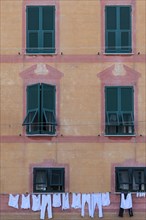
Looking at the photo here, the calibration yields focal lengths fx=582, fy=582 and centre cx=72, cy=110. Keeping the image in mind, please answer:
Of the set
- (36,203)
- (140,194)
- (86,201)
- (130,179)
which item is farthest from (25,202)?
(140,194)

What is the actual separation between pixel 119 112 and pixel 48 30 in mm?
4475

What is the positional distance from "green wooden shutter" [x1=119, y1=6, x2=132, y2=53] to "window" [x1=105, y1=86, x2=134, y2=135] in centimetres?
173

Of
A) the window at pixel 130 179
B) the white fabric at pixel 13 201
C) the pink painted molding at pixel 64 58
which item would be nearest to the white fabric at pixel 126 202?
the window at pixel 130 179

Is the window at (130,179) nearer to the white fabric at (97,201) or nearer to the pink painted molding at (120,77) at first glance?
the white fabric at (97,201)

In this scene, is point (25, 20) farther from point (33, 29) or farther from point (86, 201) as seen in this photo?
point (86, 201)

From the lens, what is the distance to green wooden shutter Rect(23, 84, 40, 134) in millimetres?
23547

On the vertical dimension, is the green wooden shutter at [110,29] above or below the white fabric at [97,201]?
above

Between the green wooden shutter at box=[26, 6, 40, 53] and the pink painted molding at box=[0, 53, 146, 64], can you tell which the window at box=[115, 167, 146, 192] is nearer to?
the pink painted molding at box=[0, 53, 146, 64]

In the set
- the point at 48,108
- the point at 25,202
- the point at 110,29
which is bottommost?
the point at 25,202

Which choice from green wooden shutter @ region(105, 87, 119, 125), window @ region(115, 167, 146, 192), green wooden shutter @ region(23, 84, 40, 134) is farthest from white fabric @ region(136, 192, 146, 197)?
green wooden shutter @ region(23, 84, 40, 134)

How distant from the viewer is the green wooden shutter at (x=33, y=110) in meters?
23.5

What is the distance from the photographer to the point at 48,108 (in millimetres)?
23688

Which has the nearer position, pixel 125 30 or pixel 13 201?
pixel 13 201

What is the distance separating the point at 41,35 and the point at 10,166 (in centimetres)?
551
